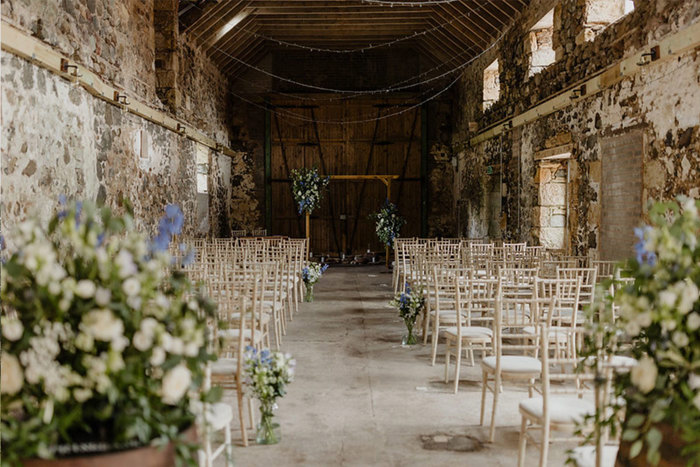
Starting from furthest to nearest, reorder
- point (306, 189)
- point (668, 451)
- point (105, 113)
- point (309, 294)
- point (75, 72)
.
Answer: point (306, 189) → point (309, 294) → point (105, 113) → point (75, 72) → point (668, 451)

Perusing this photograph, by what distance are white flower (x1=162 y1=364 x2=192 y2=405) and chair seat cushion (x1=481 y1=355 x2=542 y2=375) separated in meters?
2.39

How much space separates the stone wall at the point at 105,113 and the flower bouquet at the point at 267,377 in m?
2.64

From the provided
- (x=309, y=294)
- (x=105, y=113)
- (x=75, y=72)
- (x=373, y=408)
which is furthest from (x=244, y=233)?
(x=373, y=408)

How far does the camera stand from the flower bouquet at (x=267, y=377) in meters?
3.32

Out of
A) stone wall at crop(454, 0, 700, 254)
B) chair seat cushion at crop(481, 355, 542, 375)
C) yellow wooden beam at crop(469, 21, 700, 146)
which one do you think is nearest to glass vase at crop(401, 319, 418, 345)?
chair seat cushion at crop(481, 355, 542, 375)

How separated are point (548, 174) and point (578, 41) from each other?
2.19 metres

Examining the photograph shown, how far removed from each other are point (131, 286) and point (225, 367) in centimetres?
207

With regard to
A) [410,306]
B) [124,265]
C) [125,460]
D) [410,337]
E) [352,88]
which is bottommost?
[410,337]

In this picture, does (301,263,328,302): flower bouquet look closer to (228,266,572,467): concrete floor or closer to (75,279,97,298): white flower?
(228,266,572,467): concrete floor

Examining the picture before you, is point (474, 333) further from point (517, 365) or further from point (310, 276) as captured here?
point (310, 276)

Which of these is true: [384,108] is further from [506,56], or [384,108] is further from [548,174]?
[548,174]

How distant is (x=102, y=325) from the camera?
1.45 m

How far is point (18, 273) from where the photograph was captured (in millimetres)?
1550

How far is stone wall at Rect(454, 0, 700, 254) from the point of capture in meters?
5.41
